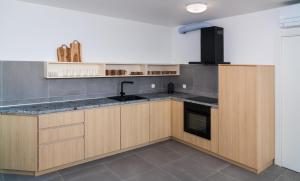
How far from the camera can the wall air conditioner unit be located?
2690 mm

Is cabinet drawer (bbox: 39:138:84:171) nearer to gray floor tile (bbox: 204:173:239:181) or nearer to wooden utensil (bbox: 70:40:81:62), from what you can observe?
wooden utensil (bbox: 70:40:81:62)

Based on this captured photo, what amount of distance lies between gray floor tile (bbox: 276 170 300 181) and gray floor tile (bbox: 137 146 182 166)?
1393 millimetres

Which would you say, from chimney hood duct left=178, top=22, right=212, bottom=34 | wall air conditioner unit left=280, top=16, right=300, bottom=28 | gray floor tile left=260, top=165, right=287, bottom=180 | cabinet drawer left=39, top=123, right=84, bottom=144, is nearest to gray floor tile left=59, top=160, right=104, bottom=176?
cabinet drawer left=39, top=123, right=84, bottom=144

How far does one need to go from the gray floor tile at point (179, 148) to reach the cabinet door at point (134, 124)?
1.41ft

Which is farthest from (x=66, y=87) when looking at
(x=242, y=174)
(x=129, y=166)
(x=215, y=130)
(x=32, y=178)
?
(x=242, y=174)

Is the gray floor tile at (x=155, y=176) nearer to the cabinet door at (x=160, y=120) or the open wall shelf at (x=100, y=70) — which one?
the cabinet door at (x=160, y=120)

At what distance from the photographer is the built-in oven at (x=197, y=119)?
131 inches

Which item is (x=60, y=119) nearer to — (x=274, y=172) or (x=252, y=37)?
(x=274, y=172)

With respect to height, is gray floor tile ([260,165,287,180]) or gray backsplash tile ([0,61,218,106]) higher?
gray backsplash tile ([0,61,218,106])

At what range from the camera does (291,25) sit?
2.76 m

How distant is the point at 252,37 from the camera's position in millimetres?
3271

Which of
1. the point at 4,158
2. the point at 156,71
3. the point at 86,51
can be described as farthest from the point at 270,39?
the point at 4,158

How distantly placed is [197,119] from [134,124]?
1079mm

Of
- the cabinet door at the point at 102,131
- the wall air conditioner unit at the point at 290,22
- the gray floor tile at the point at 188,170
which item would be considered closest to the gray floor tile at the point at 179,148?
the gray floor tile at the point at 188,170
